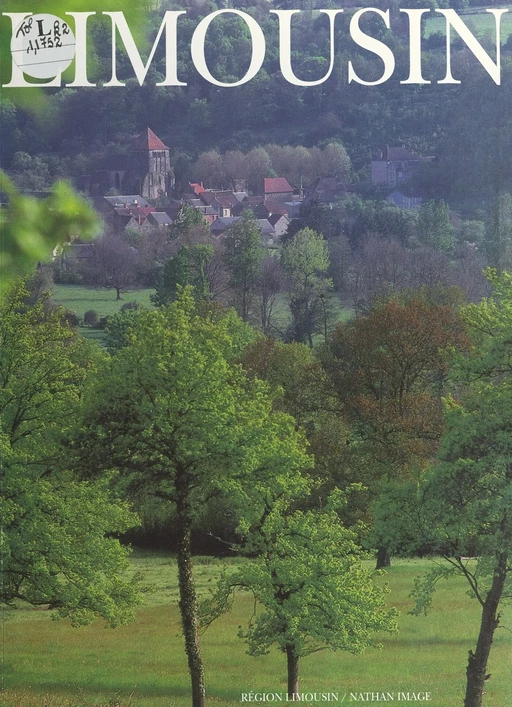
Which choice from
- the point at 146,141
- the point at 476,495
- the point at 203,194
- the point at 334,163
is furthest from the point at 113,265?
the point at 476,495

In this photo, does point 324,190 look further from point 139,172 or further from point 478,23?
point 478,23

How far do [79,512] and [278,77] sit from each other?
19.1 feet

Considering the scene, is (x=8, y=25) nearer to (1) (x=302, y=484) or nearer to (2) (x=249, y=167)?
(1) (x=302, y=484)

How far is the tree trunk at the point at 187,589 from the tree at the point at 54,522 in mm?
856

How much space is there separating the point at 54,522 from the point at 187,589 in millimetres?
1867

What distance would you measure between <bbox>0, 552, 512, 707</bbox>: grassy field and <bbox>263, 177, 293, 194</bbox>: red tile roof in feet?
18.2

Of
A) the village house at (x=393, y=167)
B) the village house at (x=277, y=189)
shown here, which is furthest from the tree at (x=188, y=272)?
the village house at (x=393, y=167)

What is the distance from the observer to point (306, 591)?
416 inches

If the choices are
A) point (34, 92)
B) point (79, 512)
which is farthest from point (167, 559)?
point (34, 92)

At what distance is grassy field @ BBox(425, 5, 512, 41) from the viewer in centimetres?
1187

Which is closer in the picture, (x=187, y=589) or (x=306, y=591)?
(x=306, y=591)

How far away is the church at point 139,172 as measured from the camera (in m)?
14.1

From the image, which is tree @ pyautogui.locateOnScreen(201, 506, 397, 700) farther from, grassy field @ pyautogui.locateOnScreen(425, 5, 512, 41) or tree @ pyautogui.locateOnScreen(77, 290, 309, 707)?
grassy field @ pyautogui.locateOnScreen(425, 5, 512, 41)

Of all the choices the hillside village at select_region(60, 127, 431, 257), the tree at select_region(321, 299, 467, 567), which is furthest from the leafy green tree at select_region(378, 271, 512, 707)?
A: the hillside village at select_region(60, 127, 431, 257)
